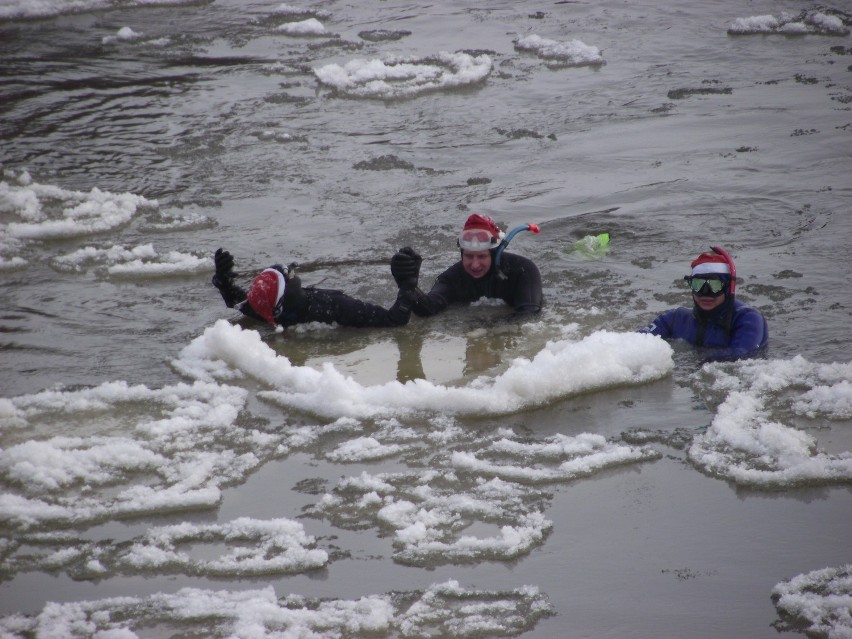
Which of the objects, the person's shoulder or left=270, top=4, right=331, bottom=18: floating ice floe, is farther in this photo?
left=270, top=4, right=331, bottom=18: floating ice floe

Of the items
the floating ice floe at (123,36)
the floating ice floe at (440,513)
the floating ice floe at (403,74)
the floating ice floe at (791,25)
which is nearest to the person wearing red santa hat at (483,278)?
the floating ice floe at (440,513)

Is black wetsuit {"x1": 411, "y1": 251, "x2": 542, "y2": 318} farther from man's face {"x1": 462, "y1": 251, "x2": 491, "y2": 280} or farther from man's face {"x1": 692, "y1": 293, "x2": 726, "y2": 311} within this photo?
man's face {"x1": 692, "y1": 293, "x2": 726, "y2": 311}

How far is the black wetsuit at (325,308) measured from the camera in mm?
8094

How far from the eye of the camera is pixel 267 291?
798cm

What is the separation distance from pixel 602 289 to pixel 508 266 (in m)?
0.86

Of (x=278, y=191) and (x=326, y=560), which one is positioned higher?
(x=278, y=191)

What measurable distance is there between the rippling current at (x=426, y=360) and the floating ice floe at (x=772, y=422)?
26mm

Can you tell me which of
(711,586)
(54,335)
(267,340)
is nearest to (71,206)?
(54,335)

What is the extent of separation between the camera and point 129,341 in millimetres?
7879

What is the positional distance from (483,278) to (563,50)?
849 centimetres

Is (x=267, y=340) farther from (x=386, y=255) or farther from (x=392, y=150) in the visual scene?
(x=392, y=150)

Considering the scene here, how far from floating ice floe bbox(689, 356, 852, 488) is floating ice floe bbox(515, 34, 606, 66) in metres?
9.61

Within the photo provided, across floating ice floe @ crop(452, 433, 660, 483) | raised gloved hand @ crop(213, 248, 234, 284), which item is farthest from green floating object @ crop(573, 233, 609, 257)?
floating ice floe @ crop(452, 433, 660, 483)

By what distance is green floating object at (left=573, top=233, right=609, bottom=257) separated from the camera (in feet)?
31.0
